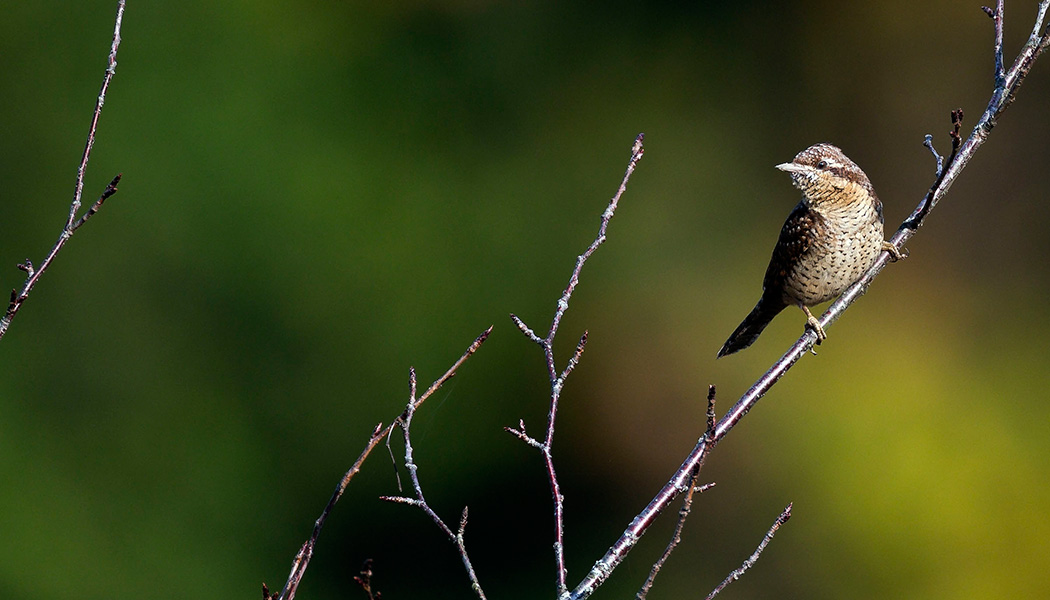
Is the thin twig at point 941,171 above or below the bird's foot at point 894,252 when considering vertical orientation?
above

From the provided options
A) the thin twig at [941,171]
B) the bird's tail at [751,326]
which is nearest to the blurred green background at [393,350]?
the bird's tail at [751,326]

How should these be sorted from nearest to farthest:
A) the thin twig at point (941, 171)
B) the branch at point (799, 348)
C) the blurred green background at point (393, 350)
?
the branch at point (799, 348) → the thin twig at point (941, 171) → the blurred green background at point (393, 350)

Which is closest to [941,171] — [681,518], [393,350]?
[681,518]

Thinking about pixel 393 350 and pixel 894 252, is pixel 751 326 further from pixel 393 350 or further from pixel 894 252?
pixel 393 350

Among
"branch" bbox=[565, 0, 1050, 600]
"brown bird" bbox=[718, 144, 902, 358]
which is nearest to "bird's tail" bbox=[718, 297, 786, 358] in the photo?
"brown bird" bbox=[718, 144, 902, 358]

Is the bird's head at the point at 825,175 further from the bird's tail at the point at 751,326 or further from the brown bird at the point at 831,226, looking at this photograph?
the bird's tail at the point at 751,326

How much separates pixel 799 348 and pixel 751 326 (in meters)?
1.25

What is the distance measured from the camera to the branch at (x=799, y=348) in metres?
1.87

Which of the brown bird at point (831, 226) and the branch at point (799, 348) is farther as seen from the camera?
the brown bird at point (831, 226)

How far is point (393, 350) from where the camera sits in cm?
860

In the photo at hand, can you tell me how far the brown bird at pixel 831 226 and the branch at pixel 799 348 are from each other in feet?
0.77

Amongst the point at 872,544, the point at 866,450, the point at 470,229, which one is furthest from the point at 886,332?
the point at 470,229

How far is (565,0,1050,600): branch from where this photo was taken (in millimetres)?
1866

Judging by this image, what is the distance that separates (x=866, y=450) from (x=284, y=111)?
6005 millimetres
